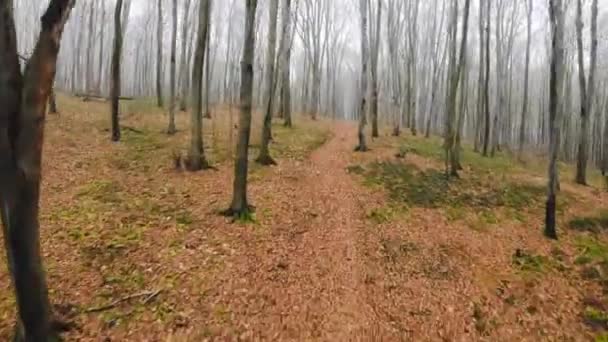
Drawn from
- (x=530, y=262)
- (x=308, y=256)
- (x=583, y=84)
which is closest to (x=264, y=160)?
(x=308, y=256)

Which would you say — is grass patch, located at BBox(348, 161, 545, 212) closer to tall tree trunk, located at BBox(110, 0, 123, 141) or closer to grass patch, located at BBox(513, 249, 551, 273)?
grass patch, located at BBox(513, 249, 551, 273)

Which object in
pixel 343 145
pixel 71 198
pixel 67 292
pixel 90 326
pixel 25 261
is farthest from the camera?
pixel 343 145

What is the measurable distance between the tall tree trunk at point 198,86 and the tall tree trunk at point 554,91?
8.05 metres

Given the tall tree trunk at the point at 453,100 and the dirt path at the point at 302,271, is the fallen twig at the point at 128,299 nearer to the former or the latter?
the dirt path at the point at 302,271

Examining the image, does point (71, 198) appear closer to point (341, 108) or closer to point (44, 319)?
point (44, 319)

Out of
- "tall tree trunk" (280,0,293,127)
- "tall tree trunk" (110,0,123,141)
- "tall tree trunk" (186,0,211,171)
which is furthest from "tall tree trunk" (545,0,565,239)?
"tall tree trunk" (110,0,123,141)

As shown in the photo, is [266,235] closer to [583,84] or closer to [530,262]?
[530,262]

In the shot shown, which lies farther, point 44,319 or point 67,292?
point 67,292

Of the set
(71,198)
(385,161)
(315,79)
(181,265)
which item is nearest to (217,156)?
(71,198)

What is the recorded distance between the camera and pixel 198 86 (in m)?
10.7

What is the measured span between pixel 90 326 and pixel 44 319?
845 millimetres

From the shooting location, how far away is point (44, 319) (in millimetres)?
4324

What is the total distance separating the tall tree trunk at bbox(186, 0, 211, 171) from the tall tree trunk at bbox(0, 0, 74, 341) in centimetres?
675

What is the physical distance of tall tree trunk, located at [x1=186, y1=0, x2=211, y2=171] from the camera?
10.5 meters
